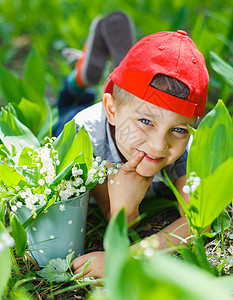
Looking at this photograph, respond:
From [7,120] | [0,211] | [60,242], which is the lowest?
[60,242]

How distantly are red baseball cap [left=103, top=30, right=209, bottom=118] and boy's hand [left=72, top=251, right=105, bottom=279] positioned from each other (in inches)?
16.3

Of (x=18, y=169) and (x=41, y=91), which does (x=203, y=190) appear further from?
(x=41, y=91)

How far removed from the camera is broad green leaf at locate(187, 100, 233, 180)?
0.80 metres

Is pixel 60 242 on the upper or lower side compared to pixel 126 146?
lower

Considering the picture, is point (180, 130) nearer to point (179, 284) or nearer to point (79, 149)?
point (79, 149)

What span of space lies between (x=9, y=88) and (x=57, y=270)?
87 cm

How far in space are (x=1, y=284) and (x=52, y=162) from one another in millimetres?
364

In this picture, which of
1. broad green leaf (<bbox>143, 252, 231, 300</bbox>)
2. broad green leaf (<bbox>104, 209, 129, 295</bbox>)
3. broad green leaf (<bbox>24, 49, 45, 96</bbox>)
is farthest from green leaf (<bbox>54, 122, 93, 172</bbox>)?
broad green leaf (<bbox>24, 49, 45, 96</bbox>)

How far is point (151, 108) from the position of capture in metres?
0.91

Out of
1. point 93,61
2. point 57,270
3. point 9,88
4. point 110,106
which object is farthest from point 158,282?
point 93,61

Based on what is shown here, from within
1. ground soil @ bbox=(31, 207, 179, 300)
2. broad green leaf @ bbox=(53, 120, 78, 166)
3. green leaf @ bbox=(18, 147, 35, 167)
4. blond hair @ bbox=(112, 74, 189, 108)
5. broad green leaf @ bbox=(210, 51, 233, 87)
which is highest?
blond hair @ bbox=(112, 74, 189, 108)

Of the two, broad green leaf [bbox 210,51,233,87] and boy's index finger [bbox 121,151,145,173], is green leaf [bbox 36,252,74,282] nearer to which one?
boy's index finger [bbox 121,151,145,173]

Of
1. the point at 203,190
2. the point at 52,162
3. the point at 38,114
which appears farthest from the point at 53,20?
the point at 203,190

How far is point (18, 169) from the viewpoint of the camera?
90 cm
